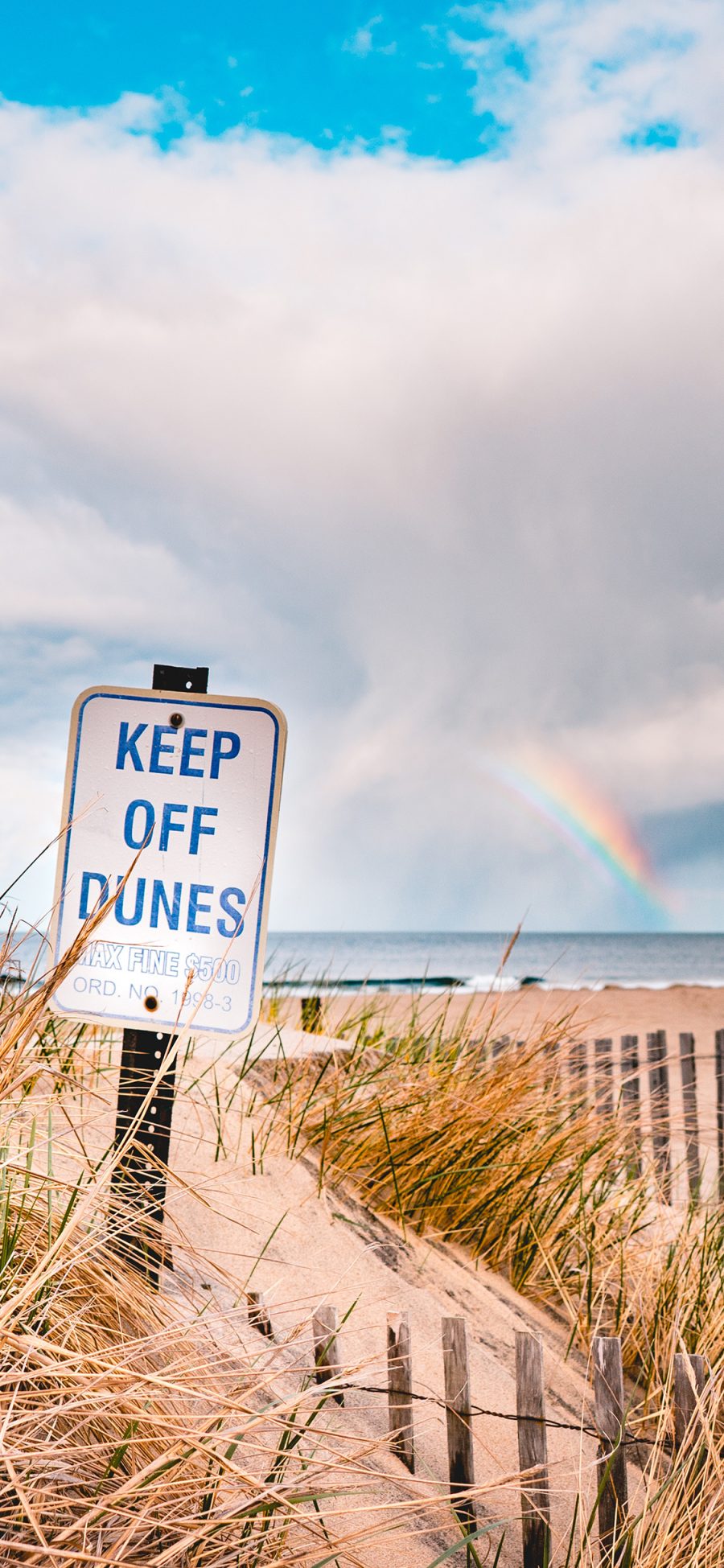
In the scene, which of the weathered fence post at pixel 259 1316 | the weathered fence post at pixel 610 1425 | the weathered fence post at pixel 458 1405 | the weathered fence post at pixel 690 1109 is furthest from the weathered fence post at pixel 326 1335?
the weathered fence post at pixel 690 1109

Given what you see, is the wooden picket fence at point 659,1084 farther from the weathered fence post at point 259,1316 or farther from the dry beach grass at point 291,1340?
the weathered fence post at point 259,1316

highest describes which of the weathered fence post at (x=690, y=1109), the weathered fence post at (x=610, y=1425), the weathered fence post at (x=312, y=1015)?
the weathered fence post at (x=312, y=1015)

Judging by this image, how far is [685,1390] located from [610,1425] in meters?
0.21

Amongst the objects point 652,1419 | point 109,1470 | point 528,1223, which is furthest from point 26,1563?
point 528,1223

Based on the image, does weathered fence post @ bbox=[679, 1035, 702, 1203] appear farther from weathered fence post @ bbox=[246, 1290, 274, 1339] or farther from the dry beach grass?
A: weathered fence post @ bbox=[246, 1290, 274, 1339]

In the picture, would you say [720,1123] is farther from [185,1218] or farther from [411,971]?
[411,971]

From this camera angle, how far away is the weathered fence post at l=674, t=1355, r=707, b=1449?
2.34 m

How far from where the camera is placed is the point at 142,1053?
8.34 ft

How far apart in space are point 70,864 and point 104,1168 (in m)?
0.67

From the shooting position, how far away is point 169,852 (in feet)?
8.25

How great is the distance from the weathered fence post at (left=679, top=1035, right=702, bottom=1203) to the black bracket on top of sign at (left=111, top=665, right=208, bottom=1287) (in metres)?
3.23

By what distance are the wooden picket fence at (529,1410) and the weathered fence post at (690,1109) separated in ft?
9.09

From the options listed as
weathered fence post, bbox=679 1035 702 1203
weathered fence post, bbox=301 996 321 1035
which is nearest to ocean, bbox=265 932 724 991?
weathered fence post, bbox=679 1035 702 1203

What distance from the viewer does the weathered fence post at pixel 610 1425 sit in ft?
7.32
